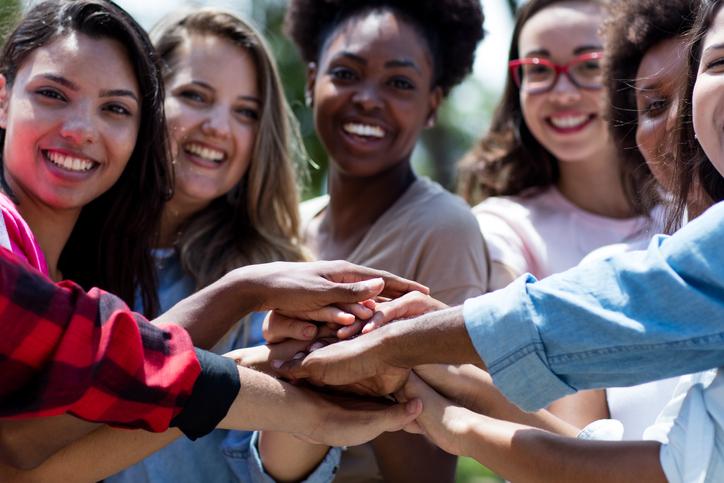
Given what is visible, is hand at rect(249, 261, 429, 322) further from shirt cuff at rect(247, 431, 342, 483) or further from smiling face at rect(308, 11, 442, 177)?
smiling face at rect(308, 11, 442, 177)

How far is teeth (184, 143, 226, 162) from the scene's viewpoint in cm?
337

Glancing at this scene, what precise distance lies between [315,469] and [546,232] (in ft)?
4.64

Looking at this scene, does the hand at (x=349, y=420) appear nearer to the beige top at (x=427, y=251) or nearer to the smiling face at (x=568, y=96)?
the beige top at (x=427, y=251)

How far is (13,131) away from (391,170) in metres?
1.41

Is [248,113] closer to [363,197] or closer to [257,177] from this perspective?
[257,177]

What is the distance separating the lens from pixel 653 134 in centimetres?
296

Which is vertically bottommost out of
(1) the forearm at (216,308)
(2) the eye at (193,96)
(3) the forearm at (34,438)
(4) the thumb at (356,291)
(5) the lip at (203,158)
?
(3) the forearm at (34,438)

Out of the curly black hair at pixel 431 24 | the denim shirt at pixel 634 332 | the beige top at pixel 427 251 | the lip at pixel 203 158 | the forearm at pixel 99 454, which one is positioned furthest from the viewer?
the curly black hair at pixel 431 24

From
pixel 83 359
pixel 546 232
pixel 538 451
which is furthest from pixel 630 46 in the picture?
pixel 83 359

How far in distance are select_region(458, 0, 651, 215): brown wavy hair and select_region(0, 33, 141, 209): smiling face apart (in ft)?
5.79

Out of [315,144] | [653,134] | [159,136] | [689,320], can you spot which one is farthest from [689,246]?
[315,144]

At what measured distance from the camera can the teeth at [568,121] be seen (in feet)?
12.5

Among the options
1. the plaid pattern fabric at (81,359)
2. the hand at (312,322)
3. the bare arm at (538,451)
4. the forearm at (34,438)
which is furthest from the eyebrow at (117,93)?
the bare arm at (538,451)

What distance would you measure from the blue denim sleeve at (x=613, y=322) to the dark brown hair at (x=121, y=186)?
131 centimetres
